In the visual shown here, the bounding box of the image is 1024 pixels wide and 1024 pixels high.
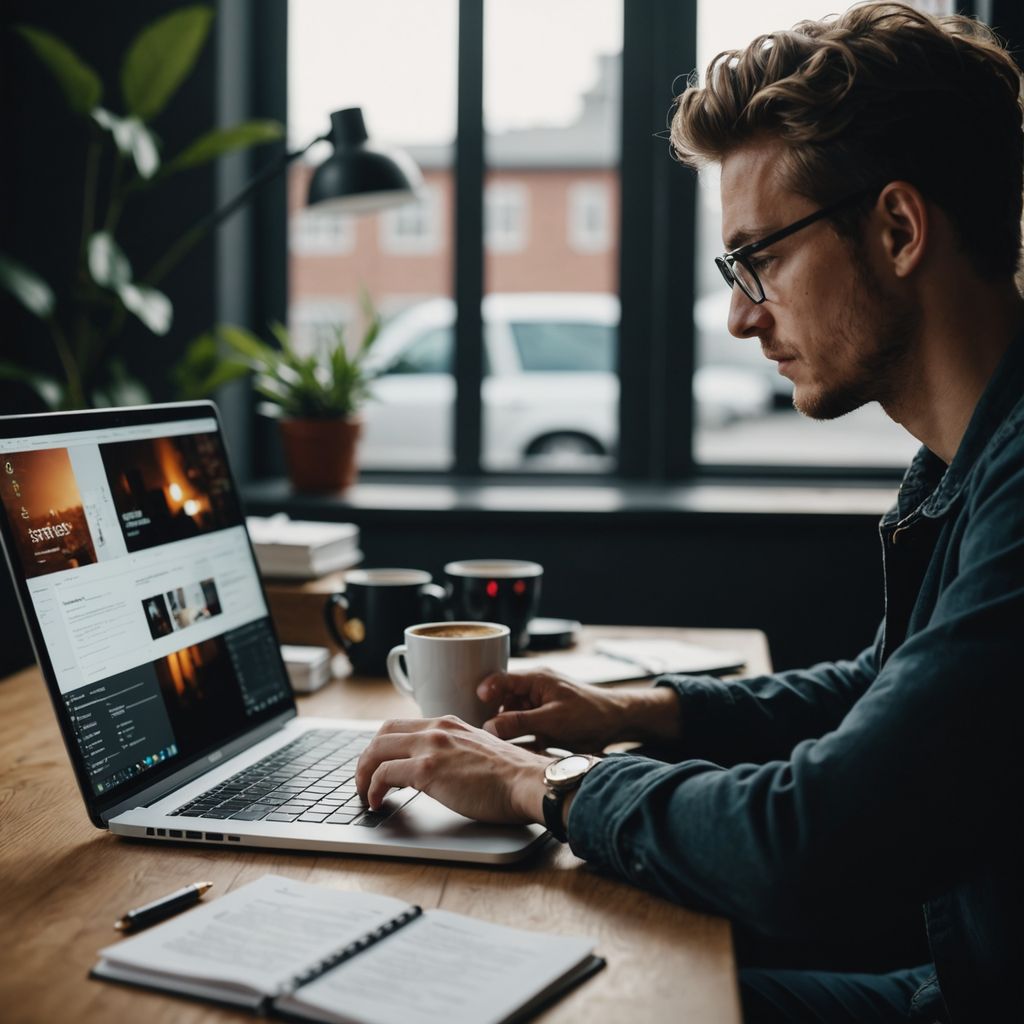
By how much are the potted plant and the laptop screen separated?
143cm

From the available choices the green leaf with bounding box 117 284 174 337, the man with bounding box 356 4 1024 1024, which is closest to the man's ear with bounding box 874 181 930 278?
the man with bounding box 356 4 1024 1024

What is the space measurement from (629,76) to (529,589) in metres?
1.76

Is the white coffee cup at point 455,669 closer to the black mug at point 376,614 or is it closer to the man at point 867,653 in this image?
the man at point 867,653

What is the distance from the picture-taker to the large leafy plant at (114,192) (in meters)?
2.37

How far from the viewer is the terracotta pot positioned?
2730 mm

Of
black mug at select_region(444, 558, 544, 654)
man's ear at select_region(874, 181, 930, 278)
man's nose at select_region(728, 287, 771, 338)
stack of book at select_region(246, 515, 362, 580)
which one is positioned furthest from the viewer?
stack of book at select_region(246, 515, 362, 580)

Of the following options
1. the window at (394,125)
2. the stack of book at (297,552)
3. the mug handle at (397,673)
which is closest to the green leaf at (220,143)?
the window at (394,125)

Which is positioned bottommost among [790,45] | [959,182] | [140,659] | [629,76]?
[140,659]

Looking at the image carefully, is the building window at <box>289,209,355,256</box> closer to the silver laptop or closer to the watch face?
the silver laptop

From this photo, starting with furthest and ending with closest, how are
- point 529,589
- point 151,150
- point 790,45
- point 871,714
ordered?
point 151,150
point 529,589
point 790,45
point 871,714

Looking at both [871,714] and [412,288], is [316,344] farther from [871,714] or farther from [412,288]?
[871,714]

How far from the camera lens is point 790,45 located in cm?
112

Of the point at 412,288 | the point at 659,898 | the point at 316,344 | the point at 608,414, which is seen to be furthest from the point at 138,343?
the point at 659,898

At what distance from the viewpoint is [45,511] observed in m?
0.97
